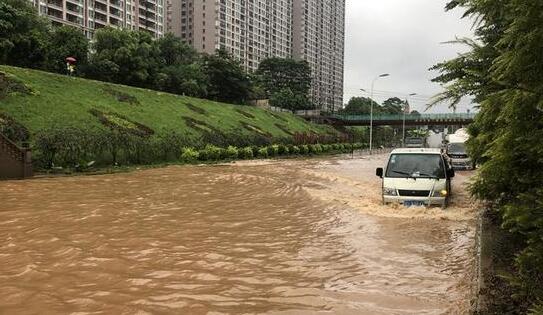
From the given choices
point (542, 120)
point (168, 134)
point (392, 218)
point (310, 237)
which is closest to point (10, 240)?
point (310, 237)

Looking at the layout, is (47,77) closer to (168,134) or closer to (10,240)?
(168,134)

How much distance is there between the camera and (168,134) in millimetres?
39438

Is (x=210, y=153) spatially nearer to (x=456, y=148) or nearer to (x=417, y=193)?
(x=456, y=148)

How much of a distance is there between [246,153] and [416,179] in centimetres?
→ 2974

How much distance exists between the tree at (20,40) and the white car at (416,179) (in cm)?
4323

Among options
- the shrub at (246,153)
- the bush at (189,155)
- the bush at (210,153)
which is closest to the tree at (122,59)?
the shrub at (246,153)

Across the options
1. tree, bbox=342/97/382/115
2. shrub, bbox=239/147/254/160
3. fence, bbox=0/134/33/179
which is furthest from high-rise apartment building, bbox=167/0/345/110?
fence, bbox=0/134/33/179

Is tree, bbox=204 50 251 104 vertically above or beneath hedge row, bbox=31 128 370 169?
above

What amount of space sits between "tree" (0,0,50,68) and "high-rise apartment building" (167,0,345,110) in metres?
74.7

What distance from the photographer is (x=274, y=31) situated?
157 metres

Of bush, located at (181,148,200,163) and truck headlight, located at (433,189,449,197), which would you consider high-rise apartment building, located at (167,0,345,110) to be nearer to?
bush, located at (181,148,200,163)

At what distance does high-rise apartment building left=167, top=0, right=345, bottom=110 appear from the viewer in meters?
132

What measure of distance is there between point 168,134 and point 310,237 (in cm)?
3000

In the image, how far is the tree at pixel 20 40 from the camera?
47844 mm
